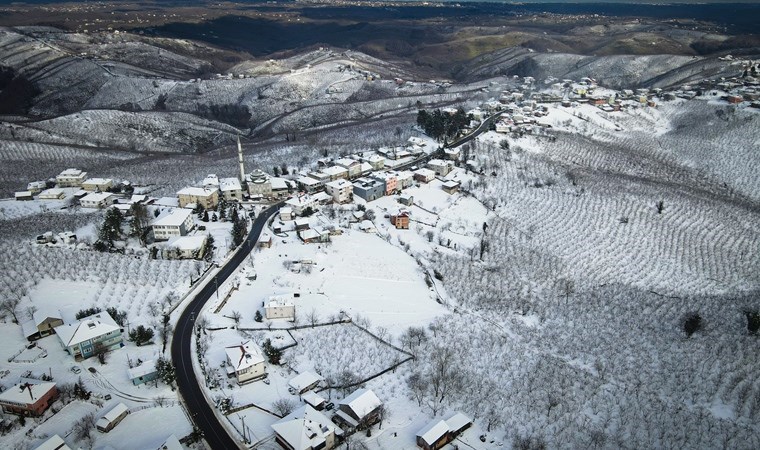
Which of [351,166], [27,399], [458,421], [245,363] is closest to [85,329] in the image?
[27,399]

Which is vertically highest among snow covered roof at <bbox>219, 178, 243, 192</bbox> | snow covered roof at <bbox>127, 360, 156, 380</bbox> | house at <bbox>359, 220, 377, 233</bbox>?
snow covered roof at <bbox>219, 178, 243, 192</bbox>

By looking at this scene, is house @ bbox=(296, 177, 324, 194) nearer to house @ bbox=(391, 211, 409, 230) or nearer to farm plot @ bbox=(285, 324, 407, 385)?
house @ bbox=(391, 211, 409, 230)

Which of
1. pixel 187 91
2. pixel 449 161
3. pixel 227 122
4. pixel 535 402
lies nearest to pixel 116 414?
pixel 535 402

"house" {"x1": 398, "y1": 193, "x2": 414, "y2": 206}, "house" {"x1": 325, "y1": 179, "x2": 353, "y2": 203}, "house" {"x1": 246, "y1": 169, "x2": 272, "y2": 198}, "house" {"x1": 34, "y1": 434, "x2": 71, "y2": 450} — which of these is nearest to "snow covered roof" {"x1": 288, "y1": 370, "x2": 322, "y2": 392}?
"house" {"x1": 34, "y1": 434, "x2": 71, "y2": 450}

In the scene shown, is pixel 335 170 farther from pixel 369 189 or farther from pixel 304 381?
pixel 304 381

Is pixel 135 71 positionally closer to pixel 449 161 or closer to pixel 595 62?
pixel 449 161

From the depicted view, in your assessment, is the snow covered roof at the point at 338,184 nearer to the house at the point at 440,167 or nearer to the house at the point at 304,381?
the house at the point at 440,167

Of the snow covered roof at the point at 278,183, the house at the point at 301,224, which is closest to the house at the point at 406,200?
the house at the point at 301,224
